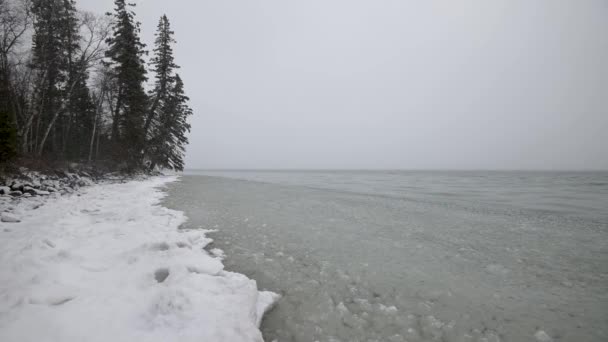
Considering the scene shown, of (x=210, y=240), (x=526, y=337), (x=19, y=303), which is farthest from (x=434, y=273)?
(x=19, y=303)

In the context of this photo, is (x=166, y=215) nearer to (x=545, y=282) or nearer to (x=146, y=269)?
(x=146, y=269)

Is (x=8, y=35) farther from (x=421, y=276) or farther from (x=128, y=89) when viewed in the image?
(x=421, y=276)

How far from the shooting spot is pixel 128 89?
19859 mm

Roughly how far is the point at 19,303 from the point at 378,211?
8.57 metres

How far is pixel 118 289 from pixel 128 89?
77.9 feet

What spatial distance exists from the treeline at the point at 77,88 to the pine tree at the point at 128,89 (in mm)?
71

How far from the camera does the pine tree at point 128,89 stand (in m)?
19.2

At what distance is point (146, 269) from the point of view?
118 inches

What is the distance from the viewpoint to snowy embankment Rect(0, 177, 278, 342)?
185cm

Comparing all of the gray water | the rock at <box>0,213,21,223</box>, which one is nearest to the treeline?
the rock at <box>0,213,21,223</box>

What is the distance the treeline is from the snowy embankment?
8.28 m

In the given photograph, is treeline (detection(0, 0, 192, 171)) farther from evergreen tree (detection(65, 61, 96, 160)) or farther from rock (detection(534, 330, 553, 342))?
rock (detection(534, 330, 553, 342))

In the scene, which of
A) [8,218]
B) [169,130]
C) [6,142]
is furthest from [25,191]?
[169,130]

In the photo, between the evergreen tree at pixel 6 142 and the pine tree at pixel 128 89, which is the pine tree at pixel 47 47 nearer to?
the pine tree at pixel 128 89
